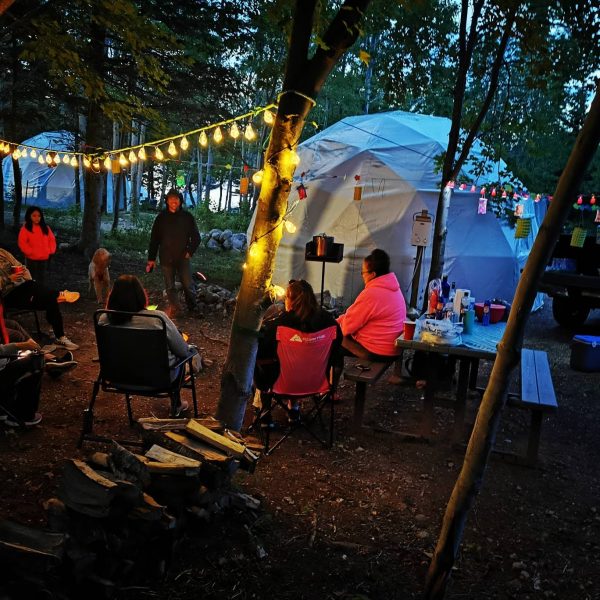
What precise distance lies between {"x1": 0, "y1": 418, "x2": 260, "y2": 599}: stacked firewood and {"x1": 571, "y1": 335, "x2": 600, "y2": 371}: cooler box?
601 centimetres

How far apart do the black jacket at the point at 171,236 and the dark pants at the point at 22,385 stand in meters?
4.05

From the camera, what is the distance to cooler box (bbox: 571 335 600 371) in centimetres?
777

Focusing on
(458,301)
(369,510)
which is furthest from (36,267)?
(369,510)

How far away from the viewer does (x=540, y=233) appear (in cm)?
250

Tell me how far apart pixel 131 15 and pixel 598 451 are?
6983mm

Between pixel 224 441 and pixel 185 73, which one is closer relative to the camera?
pixel 224 441

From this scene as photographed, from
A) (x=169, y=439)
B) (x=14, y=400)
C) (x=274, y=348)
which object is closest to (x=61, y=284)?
(x=14, y=400)

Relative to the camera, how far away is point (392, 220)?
36.4 feet

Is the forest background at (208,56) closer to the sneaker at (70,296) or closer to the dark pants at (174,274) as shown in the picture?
the dark pants at (174,274)

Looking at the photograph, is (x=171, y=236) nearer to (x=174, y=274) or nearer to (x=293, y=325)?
(x=174, y=274)

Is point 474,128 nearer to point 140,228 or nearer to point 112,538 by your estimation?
point 112,538

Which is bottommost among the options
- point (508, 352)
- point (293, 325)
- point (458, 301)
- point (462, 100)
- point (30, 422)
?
point (30, 422)

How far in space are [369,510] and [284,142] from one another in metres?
2.65

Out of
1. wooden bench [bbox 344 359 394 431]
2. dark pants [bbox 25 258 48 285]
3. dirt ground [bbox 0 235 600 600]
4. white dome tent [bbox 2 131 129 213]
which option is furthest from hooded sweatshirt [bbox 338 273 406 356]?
white dome tent [bbox 2 131 129 213]
